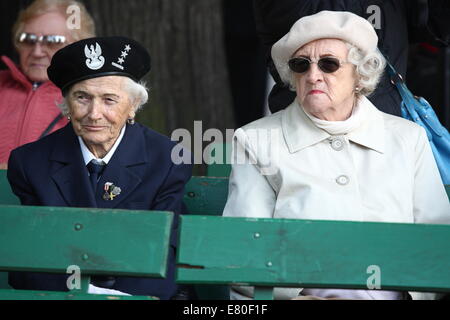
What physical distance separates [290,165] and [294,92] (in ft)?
2.41

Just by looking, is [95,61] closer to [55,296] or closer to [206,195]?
[206,195]

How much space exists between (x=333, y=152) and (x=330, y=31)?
19.7 inches

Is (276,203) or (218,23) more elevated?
(218,23)

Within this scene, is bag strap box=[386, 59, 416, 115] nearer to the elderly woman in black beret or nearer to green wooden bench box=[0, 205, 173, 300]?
the elderly woman in black beret

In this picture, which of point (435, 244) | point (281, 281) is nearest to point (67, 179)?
point (281, 281)

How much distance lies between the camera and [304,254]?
330 centimetres

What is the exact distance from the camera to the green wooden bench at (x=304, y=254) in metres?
3.29

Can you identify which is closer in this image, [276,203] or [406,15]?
[276,203]

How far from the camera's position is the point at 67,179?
4.15 meters

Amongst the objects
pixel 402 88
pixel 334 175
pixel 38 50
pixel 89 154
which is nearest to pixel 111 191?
pixel 89 154

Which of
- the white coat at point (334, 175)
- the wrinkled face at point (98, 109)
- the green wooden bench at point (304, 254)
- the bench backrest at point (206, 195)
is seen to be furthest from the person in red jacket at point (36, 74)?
the green wooden bench at point (304, 254)

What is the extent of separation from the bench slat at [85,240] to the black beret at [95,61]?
1.06m

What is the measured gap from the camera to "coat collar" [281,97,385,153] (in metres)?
4.04
